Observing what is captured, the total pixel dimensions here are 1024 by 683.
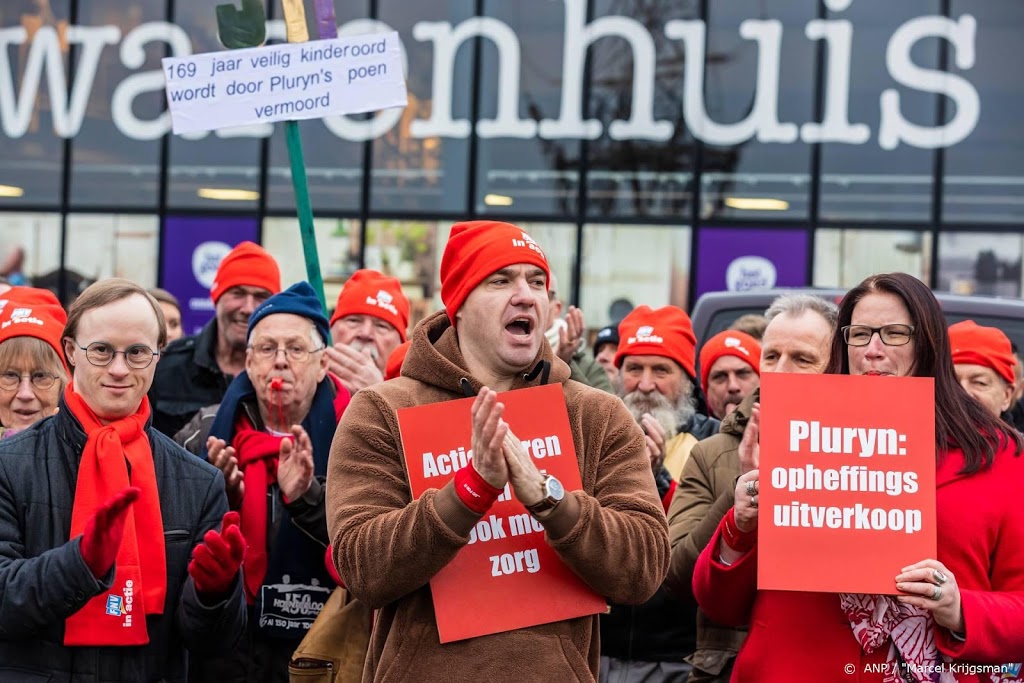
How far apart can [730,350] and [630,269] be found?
9.98 meters

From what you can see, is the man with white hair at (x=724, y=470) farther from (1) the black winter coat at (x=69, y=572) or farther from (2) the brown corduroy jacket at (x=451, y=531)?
(1) the black winter coat at (x=69, y=572)

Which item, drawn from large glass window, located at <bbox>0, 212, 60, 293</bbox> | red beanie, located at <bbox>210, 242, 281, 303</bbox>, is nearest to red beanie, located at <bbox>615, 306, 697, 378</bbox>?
red beanie, located at <bbox>210, 242, 281, 303</bbox>

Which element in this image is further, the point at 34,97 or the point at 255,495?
the point at 34,97

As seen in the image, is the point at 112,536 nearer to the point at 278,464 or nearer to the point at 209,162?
the point at 278,464

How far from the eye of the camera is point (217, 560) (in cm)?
Answer: 374

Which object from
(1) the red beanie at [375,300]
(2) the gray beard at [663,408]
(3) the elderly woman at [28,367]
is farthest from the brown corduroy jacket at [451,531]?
(1) the red beanie at [375,300]

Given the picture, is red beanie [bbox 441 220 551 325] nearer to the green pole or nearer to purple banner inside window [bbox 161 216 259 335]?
the green pole

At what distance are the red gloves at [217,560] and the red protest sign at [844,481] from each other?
1419mm

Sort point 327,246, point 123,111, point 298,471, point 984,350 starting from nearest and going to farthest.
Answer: point 298,471 < point 984,350 < point 327,246 < point 123,111

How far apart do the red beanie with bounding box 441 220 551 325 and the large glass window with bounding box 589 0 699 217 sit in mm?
12364

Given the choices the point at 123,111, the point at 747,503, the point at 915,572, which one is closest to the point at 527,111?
the point at 123,111

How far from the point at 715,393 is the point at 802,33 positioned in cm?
1033

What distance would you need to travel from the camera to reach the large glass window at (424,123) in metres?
16.1

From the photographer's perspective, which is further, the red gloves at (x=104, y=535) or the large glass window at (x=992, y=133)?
the large glass window at (x=992, y=133)
